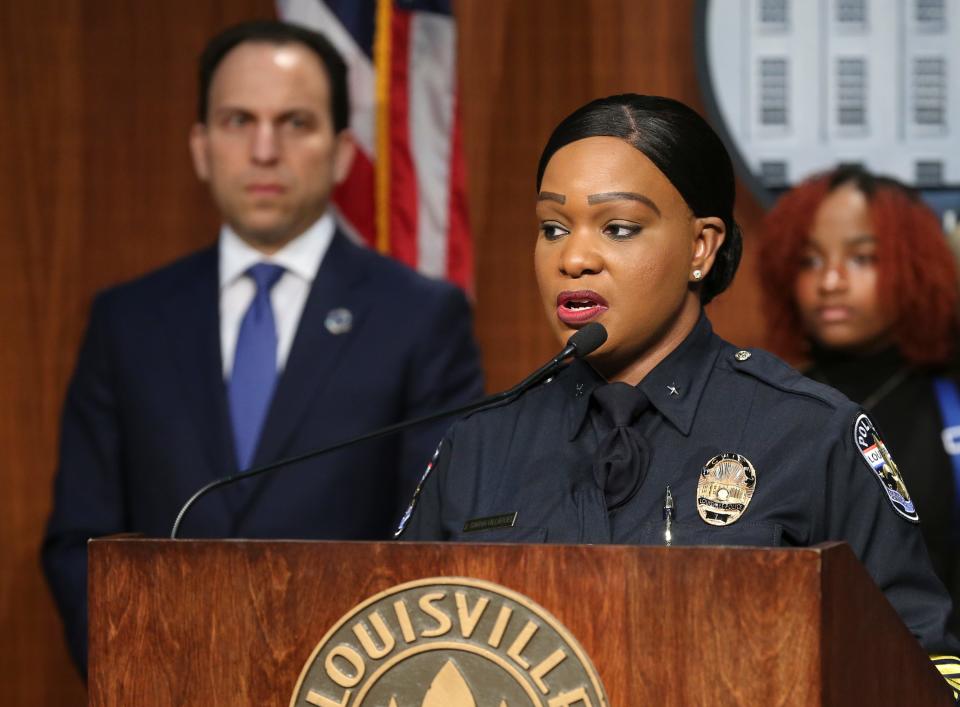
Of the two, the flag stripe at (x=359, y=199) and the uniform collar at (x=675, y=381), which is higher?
the flag stripe at (x=359, y=199)

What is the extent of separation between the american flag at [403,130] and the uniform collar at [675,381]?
1482mm

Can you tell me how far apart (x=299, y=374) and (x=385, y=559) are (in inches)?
58.0

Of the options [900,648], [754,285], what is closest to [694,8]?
[754,285]

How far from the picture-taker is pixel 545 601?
50.6 inches

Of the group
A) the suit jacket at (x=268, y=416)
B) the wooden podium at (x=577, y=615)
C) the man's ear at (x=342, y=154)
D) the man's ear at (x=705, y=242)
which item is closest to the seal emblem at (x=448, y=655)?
the wooden podium at (x=577, y=615)

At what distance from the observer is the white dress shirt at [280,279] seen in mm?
2883

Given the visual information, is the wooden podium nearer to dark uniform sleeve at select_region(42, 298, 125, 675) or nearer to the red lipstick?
the red lipstick

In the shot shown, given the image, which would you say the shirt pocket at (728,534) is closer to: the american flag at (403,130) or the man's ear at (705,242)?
the man's ear at (705,242)

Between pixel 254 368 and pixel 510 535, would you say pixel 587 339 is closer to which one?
pixel 510 535

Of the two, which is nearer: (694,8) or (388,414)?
(388,414)

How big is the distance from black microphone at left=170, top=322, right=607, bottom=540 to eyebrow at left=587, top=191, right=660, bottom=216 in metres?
0.14

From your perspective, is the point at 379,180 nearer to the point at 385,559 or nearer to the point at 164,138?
the point at 164,138

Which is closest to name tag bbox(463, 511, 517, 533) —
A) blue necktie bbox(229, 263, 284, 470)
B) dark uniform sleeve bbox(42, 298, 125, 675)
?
blue necktie bbox(229, 263, 284, 470)

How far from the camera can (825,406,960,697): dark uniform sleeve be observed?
1567 millimetres
